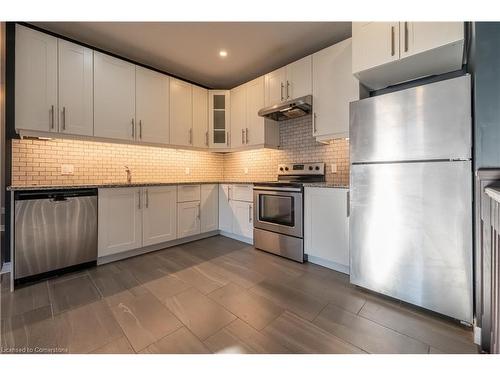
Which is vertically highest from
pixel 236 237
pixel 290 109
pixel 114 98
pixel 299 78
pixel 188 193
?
pixel 299 78

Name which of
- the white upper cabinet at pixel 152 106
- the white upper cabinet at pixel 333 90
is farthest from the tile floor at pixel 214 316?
the white upper cabinet at pixel 152 106

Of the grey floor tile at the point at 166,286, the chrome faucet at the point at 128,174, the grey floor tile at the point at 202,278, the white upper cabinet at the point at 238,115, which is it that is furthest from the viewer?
the white upper cabinet at the point at 238,115

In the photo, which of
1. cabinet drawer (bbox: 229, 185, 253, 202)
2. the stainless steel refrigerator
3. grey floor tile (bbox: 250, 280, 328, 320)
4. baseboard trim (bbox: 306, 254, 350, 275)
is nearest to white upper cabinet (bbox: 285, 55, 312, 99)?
the stainless steel refrigerator

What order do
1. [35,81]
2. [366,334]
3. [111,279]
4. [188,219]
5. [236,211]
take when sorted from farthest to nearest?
[236,211]
[188,219]
[35,81]
[111,279]
[366,334]

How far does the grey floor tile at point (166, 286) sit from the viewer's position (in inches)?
69.4

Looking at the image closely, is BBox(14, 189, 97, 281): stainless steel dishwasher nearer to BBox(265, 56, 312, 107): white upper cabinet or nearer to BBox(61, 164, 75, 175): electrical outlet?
BBox(61, 164, 75, 175): electrical outlet

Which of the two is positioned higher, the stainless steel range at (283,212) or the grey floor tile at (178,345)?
the stainless steel range at (283,212)

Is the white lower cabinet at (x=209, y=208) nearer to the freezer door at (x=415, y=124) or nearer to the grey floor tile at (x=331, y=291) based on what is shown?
the grey floor tile at (x=331, y=291)

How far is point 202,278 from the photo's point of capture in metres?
2.04

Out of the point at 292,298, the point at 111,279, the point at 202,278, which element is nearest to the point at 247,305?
the point at 292,298

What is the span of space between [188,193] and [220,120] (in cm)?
145

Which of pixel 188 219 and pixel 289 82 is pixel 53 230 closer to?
pixel 188 219

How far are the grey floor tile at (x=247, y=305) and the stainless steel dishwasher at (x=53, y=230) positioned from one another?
1520 millimetres
